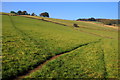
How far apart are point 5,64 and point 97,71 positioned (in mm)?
10296

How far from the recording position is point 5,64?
11320 mm

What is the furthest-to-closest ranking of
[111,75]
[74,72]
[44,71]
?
[111,75] → [74,72] → [44,71]

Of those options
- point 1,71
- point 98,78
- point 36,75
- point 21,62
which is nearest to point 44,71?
point 36,75

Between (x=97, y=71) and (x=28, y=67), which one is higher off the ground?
(x=28, y=67)

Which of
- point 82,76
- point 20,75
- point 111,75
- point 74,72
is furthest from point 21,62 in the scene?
point 111,75

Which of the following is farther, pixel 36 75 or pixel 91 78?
pixel 91 78

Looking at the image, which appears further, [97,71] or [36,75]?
[97,71]

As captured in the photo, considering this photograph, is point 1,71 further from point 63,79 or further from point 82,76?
point 82,76

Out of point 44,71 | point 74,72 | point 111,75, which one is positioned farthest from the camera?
point 111,75

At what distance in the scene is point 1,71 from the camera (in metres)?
9.86

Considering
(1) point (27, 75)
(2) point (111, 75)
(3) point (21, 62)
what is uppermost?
(3) point (21, 62)

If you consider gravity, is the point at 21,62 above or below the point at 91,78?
above

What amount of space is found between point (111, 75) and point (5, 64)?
11.7m

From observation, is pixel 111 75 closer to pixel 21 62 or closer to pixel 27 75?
pixel 27 75
